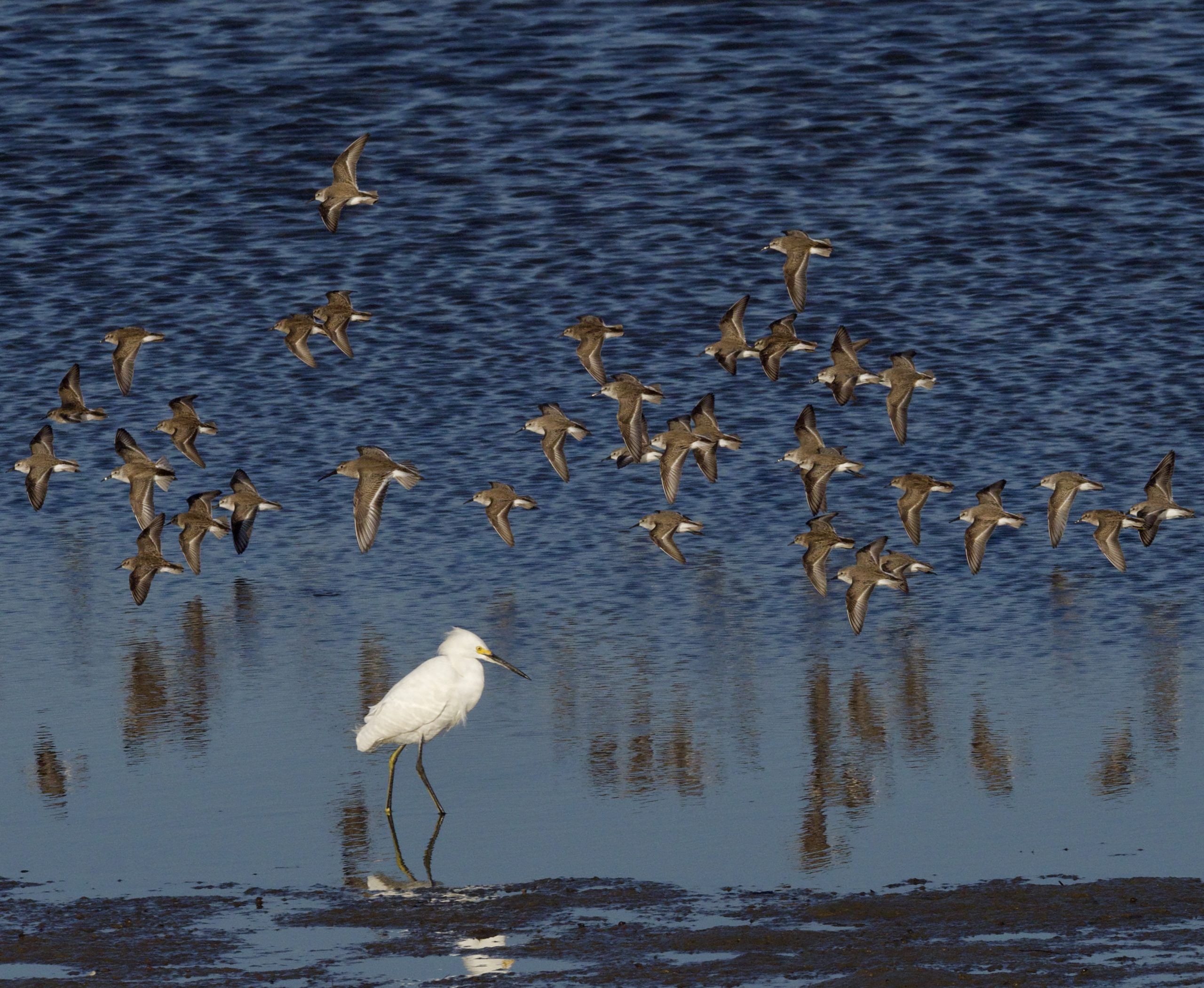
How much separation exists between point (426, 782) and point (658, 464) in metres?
9.87

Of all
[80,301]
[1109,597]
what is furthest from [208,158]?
[1109,597]

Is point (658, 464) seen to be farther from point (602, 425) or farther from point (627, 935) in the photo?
point (627, 935)

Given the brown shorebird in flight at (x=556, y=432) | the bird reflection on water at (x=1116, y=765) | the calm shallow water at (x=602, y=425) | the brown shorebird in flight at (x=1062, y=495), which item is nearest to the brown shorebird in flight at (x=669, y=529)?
the calm shallow water at (x=602, y=425)

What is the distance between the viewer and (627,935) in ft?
38.4

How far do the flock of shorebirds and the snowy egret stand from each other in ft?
15.1

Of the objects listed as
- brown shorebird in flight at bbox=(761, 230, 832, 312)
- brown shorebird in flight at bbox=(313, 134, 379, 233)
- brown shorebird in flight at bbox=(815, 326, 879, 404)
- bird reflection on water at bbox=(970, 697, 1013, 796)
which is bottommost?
bird reflection on water at bbox=(970, 697, 1013, 796)

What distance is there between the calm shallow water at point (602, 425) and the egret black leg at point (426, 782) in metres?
0.17

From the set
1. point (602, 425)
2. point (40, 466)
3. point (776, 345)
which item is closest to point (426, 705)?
point (40, 466)

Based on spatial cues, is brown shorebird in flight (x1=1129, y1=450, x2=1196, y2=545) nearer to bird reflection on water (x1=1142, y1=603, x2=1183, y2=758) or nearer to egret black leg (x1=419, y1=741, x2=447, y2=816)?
bird reflection on water (x1=1142, y1=603, x2=1183, y2=758)

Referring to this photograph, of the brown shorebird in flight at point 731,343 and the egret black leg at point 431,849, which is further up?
the brown shorebird in flight at point 731,343

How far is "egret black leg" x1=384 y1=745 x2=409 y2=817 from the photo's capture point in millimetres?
14016

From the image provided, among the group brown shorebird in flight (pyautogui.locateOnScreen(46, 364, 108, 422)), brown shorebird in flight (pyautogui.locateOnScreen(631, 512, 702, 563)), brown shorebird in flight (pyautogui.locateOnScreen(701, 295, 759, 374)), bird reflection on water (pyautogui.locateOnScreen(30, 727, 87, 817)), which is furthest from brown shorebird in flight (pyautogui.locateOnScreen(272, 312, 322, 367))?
bird reflection on water (pyautogui.locateOnScreen(30, 727, 87, 817))

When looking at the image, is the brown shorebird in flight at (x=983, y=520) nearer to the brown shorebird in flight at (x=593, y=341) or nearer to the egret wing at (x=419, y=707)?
the brown shorebird in flight at (x=593, y=341)

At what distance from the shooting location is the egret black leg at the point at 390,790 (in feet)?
46.0
